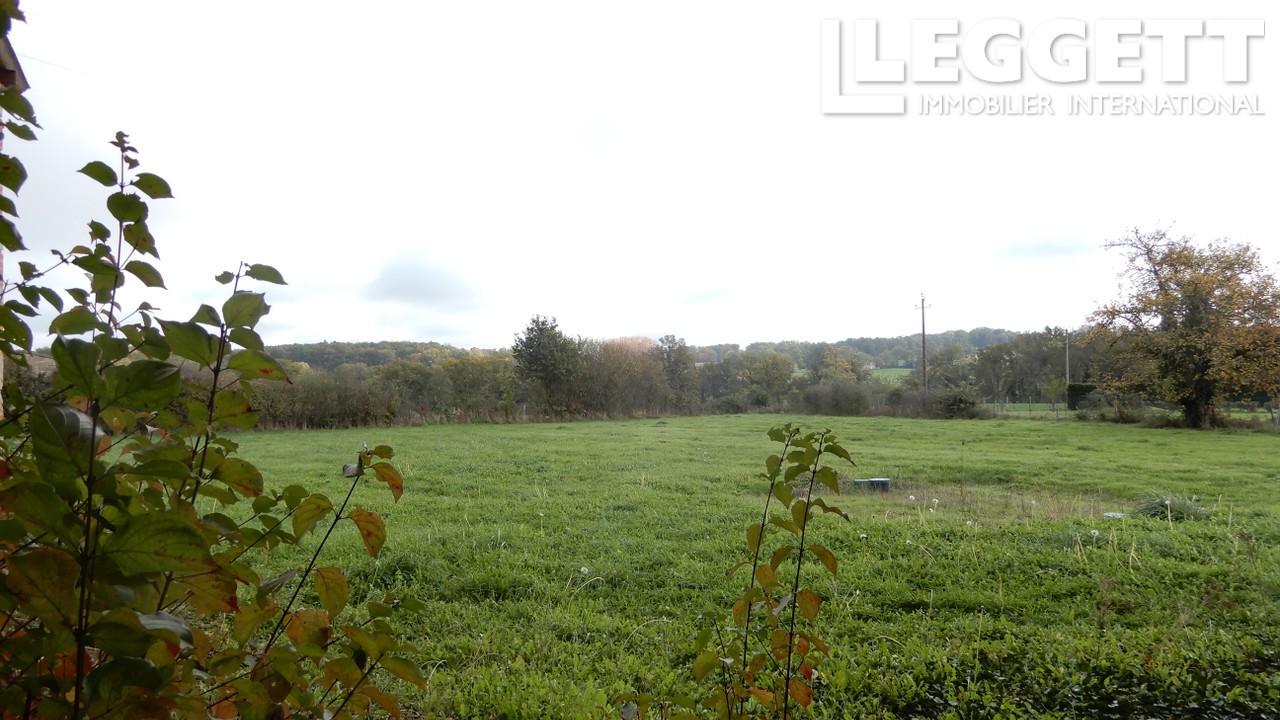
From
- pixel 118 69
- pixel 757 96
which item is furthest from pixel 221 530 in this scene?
pixel 757 96

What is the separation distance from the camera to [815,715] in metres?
2.19

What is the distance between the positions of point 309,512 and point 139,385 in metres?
0.34

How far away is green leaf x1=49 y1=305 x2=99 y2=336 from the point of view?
2.13 ft

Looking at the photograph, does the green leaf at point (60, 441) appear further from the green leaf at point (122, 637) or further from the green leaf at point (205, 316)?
the green leaf at point (205, 316)

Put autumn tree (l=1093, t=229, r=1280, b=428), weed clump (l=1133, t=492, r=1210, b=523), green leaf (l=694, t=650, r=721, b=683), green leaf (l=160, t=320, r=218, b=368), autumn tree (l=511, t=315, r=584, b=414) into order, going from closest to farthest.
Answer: green leaf (l=160, t=320, r=218, b=368)
green leaf (l=694, t=650, r=721, b=683)
weed clump (l=1133, t=492, r=1210, b=523)
autumn tree (l=1093, t=229, r=1280, b=428)
autumn tree (l=511, t=315, r=584, b=414)

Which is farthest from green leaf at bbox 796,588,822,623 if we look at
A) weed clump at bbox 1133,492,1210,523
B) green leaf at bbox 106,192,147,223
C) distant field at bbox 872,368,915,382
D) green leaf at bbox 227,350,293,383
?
distant field at bbox 872,368,915,382

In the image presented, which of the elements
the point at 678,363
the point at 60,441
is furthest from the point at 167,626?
the point at 678,363

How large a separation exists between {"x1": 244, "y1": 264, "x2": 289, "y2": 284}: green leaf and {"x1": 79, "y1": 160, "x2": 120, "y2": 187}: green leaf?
0.59 ft

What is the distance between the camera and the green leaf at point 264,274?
70cm

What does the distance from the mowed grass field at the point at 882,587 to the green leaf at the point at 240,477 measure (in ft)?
2.75

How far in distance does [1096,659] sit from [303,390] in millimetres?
19567

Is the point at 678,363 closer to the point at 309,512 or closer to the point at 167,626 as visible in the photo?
the point at 309,512

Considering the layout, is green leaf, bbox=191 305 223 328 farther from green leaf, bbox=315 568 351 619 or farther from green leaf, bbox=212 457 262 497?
green leaf, bbox=315 568 351 619

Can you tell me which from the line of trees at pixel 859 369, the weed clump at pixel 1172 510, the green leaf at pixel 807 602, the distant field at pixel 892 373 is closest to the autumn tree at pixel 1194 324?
the line of trees at pixel 859 369
